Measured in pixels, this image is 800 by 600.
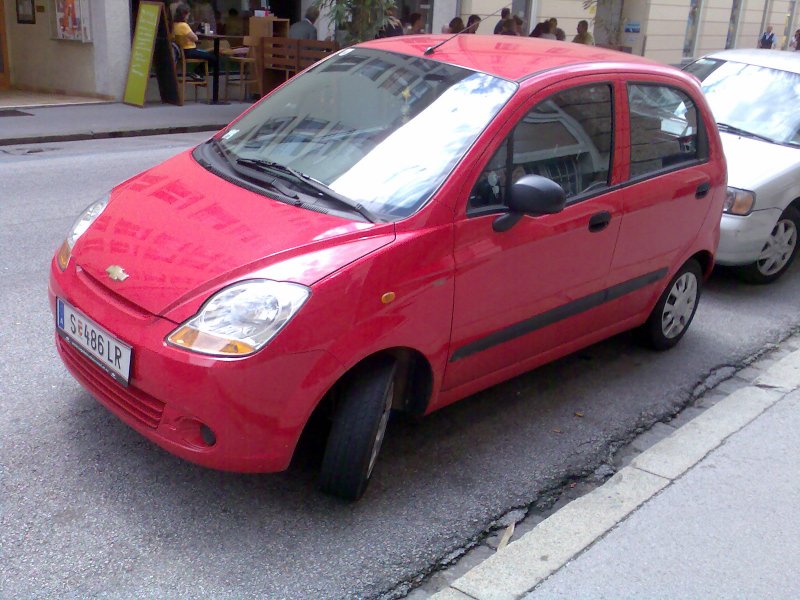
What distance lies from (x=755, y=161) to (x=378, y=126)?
3870 mm

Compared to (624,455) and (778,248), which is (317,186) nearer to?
(624,455)

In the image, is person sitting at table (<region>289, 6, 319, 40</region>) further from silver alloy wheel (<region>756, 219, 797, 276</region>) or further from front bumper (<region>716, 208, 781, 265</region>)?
front bumper (<region>716, 208, 781, 265</region>)

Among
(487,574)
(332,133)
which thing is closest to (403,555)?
(487,574)

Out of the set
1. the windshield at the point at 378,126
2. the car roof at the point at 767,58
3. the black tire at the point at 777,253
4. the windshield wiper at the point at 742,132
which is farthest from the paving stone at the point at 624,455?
the car roof at the point at 767,58

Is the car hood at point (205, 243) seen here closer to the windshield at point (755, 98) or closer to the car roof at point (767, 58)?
the windshield at point (755, 98)

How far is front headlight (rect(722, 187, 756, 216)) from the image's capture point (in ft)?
20.7

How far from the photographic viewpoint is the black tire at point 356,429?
3.30 metres

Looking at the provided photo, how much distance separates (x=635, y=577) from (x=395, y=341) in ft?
4.00

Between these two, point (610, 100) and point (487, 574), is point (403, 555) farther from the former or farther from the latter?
point (610, 100)

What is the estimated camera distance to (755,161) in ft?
21.8

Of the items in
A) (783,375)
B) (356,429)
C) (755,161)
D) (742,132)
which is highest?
(742,132)

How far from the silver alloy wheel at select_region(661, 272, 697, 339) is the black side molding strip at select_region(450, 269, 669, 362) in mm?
303

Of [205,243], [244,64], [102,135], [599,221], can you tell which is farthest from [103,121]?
[205,243]

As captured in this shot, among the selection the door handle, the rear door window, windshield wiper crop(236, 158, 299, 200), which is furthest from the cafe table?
the door handle
